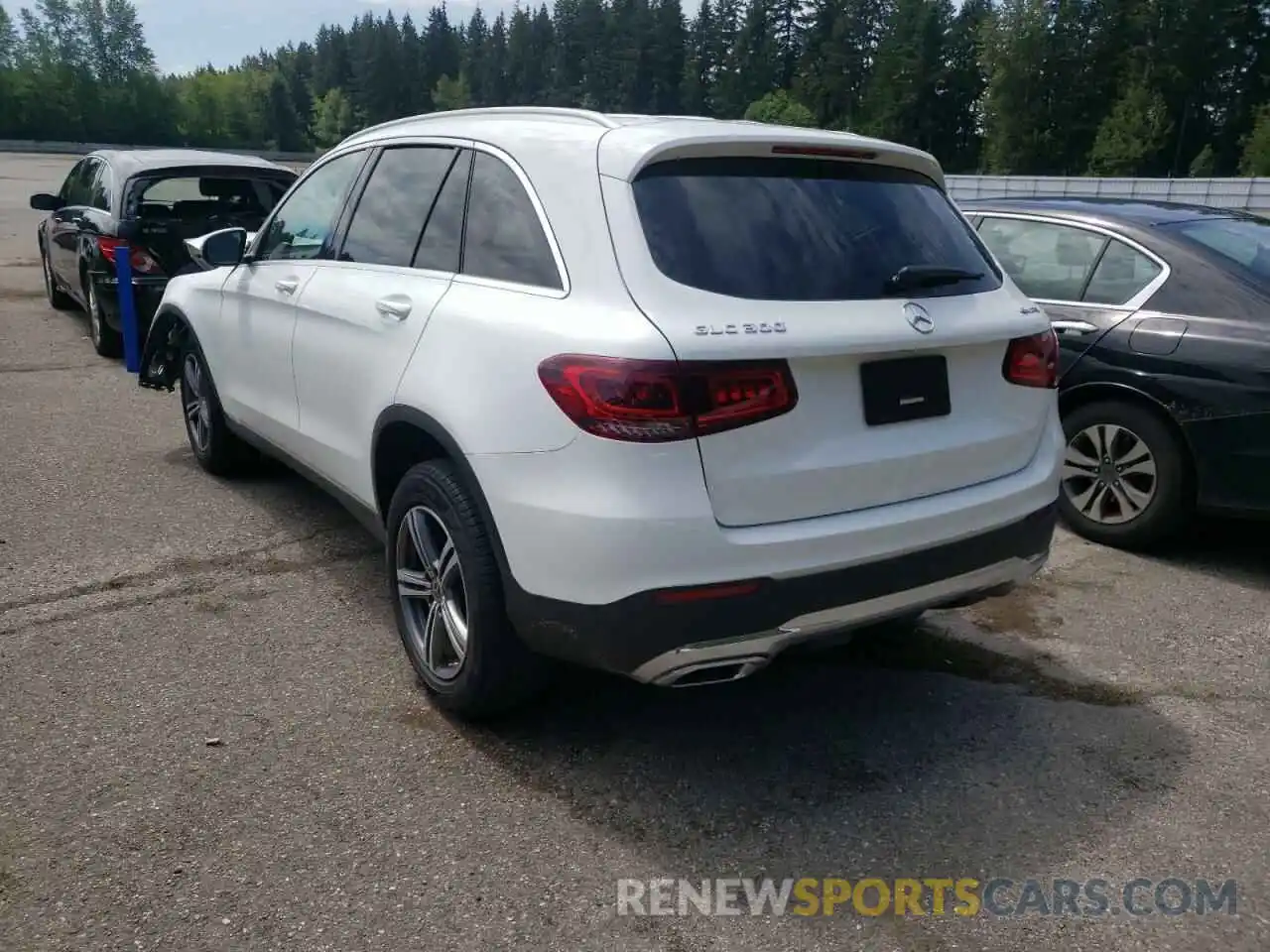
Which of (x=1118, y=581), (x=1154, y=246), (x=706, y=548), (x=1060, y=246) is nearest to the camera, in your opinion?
(x=706, y=548)

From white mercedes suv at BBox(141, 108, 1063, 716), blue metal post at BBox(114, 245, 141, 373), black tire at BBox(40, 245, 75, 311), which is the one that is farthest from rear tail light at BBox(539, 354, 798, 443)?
black tire at BBox(40, 245, 75, 311)

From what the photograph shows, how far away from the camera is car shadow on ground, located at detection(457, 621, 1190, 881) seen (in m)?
2.81

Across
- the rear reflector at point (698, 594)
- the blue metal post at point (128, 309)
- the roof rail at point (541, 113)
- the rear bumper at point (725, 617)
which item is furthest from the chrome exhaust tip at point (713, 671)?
the blue metal post at point (128, 309)

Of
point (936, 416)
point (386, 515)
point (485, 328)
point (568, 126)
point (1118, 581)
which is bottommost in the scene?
point (1118, 581)

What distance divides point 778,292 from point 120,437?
Answer: 5.17 m

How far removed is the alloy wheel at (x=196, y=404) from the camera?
18.3 feet

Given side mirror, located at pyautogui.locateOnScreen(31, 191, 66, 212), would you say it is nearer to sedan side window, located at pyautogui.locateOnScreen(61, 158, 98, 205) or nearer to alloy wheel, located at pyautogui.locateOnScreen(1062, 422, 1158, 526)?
sedan side window, located at pyautogui.locateOnScreen(61, 158, 98, 205)

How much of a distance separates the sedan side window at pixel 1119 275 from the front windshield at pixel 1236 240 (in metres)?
0.25

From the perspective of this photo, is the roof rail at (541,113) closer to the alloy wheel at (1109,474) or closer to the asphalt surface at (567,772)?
the asphalt surface at (567,772)

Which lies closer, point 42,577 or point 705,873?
point 705,873

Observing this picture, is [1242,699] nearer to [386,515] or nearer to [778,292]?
[778,292]

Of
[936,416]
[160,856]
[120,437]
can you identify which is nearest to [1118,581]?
[936,416]

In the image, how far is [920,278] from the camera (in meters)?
3.04

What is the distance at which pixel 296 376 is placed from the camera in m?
4.25
